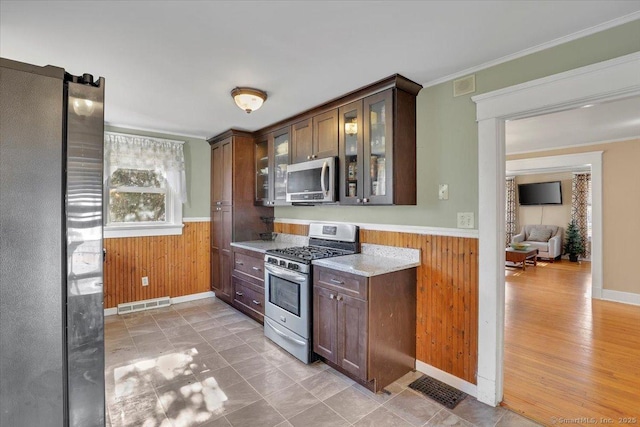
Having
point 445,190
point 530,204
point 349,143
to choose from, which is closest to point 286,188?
point 349,143

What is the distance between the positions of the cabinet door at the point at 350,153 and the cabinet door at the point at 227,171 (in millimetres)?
1870

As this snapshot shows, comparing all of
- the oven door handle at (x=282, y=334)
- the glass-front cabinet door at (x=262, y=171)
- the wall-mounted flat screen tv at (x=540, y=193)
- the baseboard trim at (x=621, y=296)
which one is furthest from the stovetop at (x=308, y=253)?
the wall-mounted flat screen tv at (x=540, y=193)

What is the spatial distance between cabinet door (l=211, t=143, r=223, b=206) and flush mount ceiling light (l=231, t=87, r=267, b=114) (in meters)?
1.83

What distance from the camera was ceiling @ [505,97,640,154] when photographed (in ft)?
11.1

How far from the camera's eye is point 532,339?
323 cm

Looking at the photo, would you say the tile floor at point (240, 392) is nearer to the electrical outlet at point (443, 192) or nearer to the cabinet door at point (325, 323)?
the cabinet door at point (325, 323)

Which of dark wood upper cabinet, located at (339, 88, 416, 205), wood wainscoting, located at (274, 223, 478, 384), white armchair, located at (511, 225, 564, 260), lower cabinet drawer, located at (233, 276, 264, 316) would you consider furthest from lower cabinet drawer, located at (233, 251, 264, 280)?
white armchair, located at (511, 225, 564, 260)

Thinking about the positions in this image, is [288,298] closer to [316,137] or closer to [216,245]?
[316,137]

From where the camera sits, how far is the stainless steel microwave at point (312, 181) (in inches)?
116

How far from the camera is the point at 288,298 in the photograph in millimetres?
2988

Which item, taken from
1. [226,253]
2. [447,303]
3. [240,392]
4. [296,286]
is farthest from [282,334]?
[226,253]

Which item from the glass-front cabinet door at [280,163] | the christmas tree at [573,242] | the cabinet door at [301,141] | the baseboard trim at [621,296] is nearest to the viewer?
the cabinet door at [301,141]

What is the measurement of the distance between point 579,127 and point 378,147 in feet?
10.8

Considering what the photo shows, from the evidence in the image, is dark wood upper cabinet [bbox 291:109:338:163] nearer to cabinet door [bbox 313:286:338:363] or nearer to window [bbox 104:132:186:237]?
cabinet door [bbox 313:286:338:363]
